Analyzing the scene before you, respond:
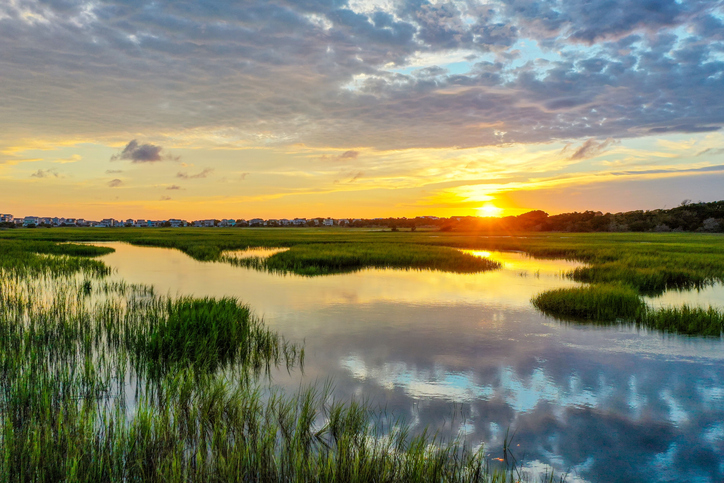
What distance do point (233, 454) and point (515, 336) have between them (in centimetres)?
936

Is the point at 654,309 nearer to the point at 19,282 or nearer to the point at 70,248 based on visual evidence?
the point at 19,282

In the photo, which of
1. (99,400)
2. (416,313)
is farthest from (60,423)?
(416,313)

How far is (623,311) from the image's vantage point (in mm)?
14062

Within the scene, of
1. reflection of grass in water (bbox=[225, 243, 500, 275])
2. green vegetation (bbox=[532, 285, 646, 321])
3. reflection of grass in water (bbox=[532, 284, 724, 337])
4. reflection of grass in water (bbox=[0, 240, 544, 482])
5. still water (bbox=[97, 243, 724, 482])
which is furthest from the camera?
reflection of grass in water (bbox=[225, 243, 500, 275])

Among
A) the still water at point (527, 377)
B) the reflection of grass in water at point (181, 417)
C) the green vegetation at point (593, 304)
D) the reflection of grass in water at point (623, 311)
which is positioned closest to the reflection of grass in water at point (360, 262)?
the still water at point (527, 377)

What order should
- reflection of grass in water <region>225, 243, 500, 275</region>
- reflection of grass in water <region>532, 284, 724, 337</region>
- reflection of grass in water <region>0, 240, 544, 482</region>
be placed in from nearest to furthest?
1. reflection of grass in water <region>0, 240, 544, 482</region>
2. reflection of grass in water <region>532, 284, 724, 337</region>
3. reflection of grass in water <region>225, 243, 500, 275</region>

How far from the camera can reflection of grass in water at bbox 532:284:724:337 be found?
→ 1212 centimetres

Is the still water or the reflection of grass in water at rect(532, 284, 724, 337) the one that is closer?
the still water

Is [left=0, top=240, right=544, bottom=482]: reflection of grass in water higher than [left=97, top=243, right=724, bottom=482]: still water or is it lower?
higher

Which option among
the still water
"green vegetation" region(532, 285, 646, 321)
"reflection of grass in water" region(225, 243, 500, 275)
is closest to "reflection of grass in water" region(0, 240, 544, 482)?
the still water

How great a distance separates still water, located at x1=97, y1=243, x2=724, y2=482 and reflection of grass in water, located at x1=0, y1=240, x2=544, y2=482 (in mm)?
956

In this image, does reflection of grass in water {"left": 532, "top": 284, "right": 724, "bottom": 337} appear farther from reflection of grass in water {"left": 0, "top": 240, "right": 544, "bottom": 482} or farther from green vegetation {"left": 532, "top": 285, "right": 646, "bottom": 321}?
reflection of grass in water {"left": 0, "top": 240, "right": 544, "bottom": 482}

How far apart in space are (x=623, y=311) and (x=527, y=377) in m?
8.04

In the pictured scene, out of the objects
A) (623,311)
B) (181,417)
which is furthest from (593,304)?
(181,417)
